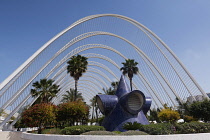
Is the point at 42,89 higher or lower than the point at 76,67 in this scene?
lower

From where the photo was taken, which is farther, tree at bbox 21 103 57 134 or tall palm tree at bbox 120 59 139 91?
tall palm tree at bbox 120 59 139 91

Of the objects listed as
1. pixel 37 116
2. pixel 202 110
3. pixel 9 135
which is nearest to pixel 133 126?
pixel 37 116

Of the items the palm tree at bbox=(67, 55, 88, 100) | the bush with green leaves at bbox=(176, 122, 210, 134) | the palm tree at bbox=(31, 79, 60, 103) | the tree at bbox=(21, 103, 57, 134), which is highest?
the palm tree at bbox=(67, 55, 88, 100)

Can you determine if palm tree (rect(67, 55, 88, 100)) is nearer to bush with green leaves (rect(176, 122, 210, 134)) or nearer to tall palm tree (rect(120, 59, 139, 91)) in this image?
tall palm tree (rect(120, 59, 139, 91))

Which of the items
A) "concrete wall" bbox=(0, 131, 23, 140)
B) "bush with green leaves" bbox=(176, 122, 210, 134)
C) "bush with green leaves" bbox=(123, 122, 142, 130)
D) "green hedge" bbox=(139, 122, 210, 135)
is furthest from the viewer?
"concrete wall" bbox=(0, 131, 23, 140)

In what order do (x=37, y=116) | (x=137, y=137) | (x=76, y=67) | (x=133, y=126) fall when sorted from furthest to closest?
(x=76, y=67) < (x=37, y=116) < (x=133, y=126) < (x=137, y=137)

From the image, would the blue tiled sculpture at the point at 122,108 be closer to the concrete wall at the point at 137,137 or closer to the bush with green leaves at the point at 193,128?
the bush with green leaves at the point at 193,128

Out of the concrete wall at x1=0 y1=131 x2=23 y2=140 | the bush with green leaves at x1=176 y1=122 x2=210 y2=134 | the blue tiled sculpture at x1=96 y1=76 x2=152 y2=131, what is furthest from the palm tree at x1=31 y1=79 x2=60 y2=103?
the bush with green leaves at x1=176 y1=122 x2=210 y2=134

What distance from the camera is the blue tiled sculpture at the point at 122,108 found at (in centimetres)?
2216

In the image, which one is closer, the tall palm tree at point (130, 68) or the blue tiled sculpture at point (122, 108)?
the blue tiled sculpture at point (122, 108)

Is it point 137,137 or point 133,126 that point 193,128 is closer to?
point 133,126

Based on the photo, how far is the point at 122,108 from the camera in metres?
23.1

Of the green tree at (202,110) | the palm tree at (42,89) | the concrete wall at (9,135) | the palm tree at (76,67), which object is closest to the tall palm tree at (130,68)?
the palm tree at (76,67)

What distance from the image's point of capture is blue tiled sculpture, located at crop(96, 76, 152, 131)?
72.7 feet
